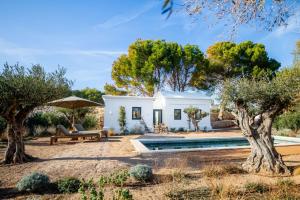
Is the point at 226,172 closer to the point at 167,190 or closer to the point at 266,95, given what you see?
the point at 167,190

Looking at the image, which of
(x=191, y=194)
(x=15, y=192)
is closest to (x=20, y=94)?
(x=15, y=192)

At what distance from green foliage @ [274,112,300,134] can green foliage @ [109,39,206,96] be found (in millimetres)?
11550

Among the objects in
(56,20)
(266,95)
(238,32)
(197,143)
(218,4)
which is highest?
(56,20)

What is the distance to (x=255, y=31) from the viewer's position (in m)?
4.13

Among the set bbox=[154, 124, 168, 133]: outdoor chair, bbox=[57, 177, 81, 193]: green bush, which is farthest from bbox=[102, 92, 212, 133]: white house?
bbox=[57, 177, 81, 193]: green bush

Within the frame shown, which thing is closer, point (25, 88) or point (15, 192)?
point (15, 192)

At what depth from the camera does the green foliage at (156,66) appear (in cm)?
2566

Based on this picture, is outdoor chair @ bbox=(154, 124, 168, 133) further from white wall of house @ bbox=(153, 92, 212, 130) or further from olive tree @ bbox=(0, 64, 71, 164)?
olive tree @ bbox=(0, 64, 71, 164)

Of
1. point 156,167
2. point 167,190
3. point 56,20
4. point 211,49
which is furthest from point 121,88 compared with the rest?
point 167,190

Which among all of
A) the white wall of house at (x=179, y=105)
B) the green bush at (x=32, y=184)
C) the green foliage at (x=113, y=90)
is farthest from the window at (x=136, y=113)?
the green bush at (x=32, y=184)

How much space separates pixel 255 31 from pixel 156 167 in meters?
4.49

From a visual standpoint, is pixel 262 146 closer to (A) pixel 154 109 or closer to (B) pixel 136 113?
(B) pixel 136 113

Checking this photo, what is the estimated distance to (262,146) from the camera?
6.22 m

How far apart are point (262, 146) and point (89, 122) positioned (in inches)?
703
